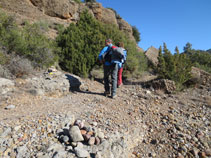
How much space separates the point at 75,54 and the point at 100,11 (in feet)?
46.7

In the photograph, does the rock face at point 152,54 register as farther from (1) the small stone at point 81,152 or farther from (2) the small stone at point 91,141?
(1) the small stone at point 81,152

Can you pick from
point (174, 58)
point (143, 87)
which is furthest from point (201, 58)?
point (143, 87)

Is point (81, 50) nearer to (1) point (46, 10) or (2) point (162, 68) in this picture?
(2) point (162, 68)

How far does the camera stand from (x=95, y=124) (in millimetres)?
2432

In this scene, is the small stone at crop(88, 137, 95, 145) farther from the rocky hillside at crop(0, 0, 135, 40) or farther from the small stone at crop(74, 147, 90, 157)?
the rocky hillside at crop(0, 0, 135, 40)

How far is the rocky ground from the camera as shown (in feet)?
5.88

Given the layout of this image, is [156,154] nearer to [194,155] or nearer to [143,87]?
[194,155]

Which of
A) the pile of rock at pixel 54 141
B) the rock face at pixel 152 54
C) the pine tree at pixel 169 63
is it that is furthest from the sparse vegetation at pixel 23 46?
the rock face at pixel 152 54

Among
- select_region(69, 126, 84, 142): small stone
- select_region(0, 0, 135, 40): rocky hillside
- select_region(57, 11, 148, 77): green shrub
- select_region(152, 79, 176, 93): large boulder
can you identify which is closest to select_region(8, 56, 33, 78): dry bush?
select_region(57, 11, 148, 77): green shrub

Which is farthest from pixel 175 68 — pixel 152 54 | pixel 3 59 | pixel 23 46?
pixel 3 59

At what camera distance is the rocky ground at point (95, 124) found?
Result: 5.88 ft

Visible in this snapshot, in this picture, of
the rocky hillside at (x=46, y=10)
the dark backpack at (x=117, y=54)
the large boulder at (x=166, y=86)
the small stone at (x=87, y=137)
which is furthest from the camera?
the rocky hillside at (x=46, y=10)

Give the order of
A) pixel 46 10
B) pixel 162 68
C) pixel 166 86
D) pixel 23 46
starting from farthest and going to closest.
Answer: pixel 46 10
pixel 162 68
pixel 166 86
pixel 23 46

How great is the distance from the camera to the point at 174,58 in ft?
18.6
